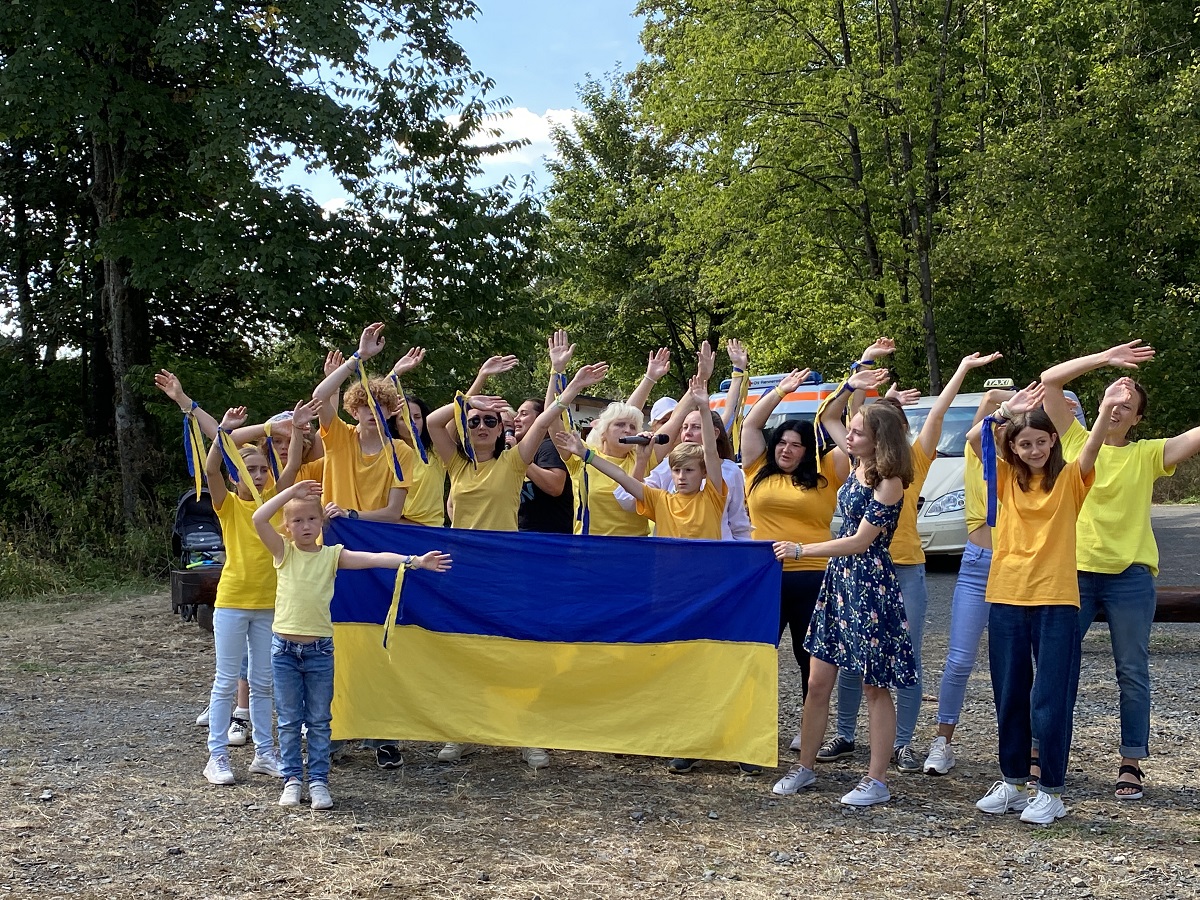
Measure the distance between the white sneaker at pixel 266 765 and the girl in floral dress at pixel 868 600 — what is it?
2.54 m

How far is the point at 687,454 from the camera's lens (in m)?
6.26

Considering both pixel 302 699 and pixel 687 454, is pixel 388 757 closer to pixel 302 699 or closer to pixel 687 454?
pixel 302 699

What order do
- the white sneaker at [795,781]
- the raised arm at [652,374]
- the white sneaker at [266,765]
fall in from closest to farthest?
the white sneaker at [795,781] < the white sneaker at [266,765] < the raised arm at [652,374]

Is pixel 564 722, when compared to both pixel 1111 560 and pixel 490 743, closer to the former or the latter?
pixel 490 743

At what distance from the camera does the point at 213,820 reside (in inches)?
209

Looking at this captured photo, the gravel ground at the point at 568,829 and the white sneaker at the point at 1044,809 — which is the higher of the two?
the white sneaker at the point at 1044,809

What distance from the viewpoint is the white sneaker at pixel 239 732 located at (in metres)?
6.72

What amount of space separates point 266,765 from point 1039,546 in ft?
12.9

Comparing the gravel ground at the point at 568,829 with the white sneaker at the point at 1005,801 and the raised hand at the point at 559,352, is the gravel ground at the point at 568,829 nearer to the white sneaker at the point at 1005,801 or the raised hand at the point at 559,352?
the white sneaker at the point at 1005,801

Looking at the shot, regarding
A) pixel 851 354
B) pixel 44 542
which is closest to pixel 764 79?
pixel 851 354

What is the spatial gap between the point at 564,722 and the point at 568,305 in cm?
1123

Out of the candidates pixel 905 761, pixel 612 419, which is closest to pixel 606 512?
pixel 612 419

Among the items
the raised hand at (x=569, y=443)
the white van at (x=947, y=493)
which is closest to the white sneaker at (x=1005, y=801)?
the raised hand at (x=569, y=443)

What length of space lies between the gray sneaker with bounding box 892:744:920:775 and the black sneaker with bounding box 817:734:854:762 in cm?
24
